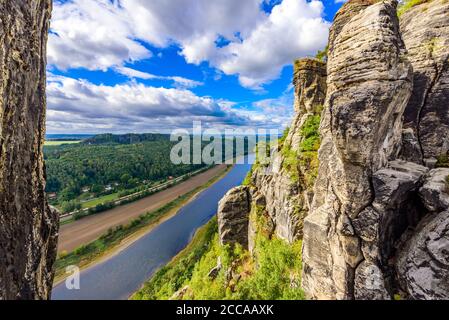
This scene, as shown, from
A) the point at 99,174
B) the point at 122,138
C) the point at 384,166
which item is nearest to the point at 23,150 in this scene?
the point at 384,166

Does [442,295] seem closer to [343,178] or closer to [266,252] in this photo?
[343,178]

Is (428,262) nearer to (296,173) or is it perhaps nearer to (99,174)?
(296,173)

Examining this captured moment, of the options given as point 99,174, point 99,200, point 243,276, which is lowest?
point 99,200

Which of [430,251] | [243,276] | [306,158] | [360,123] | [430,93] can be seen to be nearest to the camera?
[430,251]

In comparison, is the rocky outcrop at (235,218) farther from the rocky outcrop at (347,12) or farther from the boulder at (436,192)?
the boulder at (436,192)
